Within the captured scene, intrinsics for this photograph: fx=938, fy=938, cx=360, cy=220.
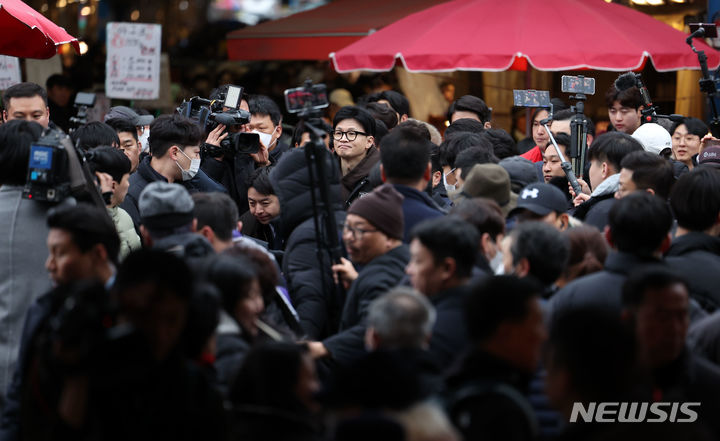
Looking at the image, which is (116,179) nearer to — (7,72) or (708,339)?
(708,339)

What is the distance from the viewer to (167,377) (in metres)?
2.61

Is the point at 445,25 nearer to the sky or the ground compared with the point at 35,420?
nearer to the sky

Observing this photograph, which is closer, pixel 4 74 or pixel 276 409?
pixel 276 409

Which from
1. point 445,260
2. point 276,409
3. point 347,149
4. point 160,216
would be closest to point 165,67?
point 347,149

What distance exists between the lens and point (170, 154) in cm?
588

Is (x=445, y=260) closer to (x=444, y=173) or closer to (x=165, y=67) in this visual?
(x=444, y=173)

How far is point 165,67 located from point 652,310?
31.8 ft

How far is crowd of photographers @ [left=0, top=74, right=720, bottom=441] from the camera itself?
8.40 ft

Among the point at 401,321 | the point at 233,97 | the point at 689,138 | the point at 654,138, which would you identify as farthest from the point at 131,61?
the point at 401,321

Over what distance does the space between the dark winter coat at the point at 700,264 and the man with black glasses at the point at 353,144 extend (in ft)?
7.49

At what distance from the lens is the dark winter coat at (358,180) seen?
5.86 metres

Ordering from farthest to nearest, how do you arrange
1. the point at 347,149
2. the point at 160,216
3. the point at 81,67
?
the point at 81,67 < the point at 347,149 < the point at 160,216

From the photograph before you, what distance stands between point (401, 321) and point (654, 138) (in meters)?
4.41

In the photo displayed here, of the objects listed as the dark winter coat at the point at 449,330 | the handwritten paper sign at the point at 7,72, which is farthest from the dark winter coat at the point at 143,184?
the handwritten paper sign at the point at 7,72
